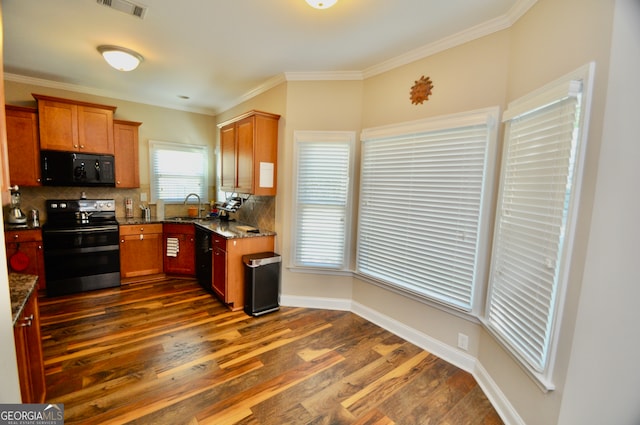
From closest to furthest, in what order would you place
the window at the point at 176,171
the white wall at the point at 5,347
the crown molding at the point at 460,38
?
the white wall at the point at 5,347 < the crown molding at the point at 460,38 < the window at the point at 176,171

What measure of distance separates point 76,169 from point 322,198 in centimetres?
329

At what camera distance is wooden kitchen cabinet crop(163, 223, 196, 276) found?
13.7 ft

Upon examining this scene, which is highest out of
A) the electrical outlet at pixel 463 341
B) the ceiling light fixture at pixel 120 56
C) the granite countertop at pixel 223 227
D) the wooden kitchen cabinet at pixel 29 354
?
the ceiling light fixture at pixel 120 56

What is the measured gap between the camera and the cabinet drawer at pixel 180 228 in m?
4.16

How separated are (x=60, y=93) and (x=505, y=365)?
5.80m

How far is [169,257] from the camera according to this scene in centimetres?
419

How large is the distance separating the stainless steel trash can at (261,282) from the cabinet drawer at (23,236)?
→ 2.46 meters

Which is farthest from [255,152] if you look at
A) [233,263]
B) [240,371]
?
[240,371]

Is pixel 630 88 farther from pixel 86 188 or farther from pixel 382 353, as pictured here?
pixel 86 188

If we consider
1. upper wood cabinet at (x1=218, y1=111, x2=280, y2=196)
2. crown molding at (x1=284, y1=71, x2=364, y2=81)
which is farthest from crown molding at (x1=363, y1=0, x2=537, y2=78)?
upper wood cabinet at (x1=218, y1=111, x2=280, y2=196)

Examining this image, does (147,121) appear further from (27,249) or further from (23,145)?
(27,249)

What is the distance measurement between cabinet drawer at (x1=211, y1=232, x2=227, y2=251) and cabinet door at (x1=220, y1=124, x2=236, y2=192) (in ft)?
2.21

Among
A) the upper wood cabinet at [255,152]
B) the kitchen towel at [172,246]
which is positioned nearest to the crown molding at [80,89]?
the upper wood cabinet at [255,152]

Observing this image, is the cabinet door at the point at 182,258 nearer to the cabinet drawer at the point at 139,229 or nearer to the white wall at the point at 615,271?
the cabinet drawer at the point at 139,229
